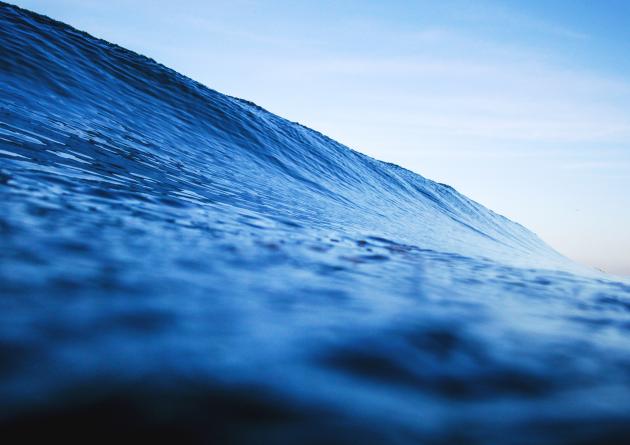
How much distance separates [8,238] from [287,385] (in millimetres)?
1225

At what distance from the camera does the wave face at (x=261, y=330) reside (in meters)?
0.77

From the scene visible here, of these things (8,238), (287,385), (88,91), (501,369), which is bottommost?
(8,238)

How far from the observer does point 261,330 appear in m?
1.16

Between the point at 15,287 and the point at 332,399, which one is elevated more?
the point at 332,399

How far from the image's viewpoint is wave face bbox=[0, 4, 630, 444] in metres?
0.77

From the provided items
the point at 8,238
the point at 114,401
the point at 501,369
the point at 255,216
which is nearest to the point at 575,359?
the point at 501,369

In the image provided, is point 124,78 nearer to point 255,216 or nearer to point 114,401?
point 255,216

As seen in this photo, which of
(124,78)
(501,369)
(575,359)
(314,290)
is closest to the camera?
(501,369)

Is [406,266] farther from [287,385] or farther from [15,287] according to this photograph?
[15,287]

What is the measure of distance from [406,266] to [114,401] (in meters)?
1.78

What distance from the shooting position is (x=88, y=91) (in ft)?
18.5

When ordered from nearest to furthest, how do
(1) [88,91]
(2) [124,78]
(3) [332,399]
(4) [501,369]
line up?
(3) [332,399], (4) [501,369], (1) [88,91], (2) [124,78]

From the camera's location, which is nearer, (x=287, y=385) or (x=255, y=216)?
(x=287, y=385)

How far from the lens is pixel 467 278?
7.23ft
